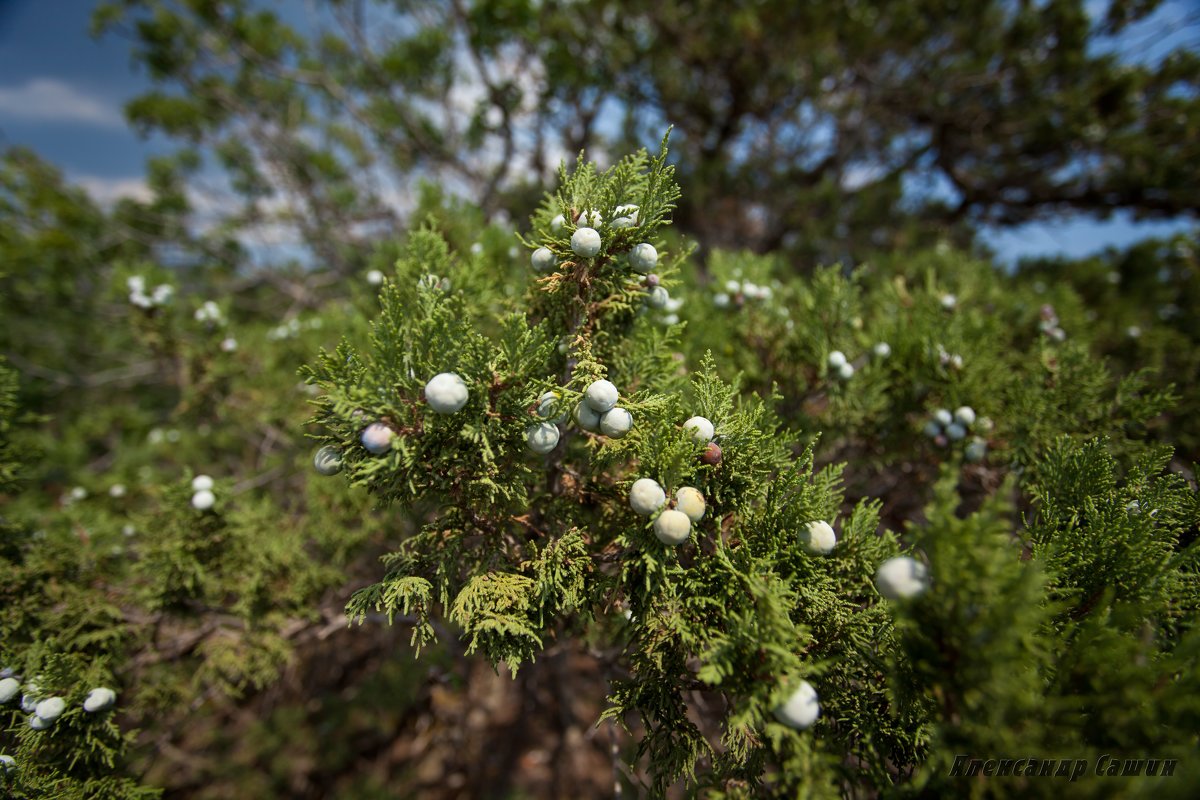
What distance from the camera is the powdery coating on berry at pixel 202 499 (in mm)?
2113

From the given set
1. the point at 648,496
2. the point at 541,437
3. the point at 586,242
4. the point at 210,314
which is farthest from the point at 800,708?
the point at 210,314

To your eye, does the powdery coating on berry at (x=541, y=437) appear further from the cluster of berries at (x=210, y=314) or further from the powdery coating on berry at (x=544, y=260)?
the cluster of berries at (x=210, y=314)

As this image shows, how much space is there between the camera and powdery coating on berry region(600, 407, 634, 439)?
130 centimetres

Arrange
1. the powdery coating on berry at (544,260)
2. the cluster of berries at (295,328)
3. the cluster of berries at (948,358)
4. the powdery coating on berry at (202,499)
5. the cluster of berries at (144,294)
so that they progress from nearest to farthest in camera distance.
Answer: the powdery coating on berry at (544,260)
the powdery coating on berry at (202,499)
the cluster of berries at (948,358)
the cluster of berries at (144,294)
the cluster of berries at (295,328)

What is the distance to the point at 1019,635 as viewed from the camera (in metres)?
0.96

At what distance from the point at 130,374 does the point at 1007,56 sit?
1195 cm

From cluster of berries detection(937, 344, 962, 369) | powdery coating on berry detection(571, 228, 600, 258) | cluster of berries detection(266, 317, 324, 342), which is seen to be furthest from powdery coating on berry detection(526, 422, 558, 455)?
cluster of berries detection(266, 317, 324, 342)

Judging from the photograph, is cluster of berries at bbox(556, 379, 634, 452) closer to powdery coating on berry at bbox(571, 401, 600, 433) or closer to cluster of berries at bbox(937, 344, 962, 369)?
powdery coating on berry at bbox(571, 401, 600, 433)

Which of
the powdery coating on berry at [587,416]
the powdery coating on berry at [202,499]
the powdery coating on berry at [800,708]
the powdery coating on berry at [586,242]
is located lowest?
the powdery coating on berry at [800,708]

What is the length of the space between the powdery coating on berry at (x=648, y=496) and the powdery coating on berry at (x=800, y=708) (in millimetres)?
575

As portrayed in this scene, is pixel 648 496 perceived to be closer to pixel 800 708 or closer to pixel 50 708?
pixel 800 708

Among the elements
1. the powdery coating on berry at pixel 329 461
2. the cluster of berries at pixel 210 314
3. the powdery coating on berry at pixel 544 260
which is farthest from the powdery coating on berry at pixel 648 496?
the cluster of berries at pixel 210 314

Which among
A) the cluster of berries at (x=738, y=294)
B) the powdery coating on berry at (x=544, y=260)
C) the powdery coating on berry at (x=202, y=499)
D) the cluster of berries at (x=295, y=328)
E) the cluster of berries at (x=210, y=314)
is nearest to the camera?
the powdery coating on berry at (x=544, y=260)

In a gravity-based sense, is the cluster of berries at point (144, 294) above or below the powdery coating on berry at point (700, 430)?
above
